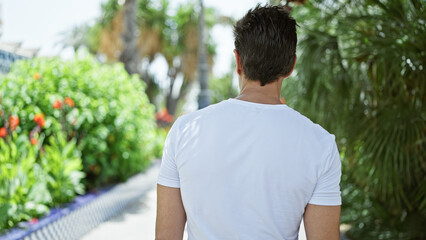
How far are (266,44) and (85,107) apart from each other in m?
6.05

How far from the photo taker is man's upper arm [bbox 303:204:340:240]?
4.86 feet

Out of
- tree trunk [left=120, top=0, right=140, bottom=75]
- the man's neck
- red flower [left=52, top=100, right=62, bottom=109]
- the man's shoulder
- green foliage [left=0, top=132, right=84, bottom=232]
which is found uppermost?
tree trunk [left=120, top=0, right=140, bottom=75]

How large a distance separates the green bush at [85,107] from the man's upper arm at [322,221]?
5.02 m

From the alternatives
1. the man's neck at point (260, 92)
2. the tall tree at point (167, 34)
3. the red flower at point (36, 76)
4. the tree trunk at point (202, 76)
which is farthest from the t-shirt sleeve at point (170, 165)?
the tall tree at point (167, 34)

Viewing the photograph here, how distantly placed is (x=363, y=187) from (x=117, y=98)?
4353 millimetres

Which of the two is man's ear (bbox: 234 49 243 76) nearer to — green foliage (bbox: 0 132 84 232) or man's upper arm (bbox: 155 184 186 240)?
man's upper arm (bbox: 155 184 186 240)

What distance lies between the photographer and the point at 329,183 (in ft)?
4.78

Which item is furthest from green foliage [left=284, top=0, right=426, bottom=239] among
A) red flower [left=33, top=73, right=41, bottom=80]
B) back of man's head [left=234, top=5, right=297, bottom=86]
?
red flower [left=33, top=73, right=41, bottom=80]

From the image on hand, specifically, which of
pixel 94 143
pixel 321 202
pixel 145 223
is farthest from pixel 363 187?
Result: pixel 321 202

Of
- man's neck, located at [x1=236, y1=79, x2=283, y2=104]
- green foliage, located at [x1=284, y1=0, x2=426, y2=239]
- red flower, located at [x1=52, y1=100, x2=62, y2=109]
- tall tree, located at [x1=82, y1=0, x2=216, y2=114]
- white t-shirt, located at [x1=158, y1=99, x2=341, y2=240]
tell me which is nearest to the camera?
white t-shirt, located at [x1=158, y1=99, x2=341, y2=240]

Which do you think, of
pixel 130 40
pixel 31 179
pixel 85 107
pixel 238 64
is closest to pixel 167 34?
pixel 130 40

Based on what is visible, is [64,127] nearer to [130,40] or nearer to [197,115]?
[197,115]

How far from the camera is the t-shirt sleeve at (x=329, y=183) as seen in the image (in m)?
1.45

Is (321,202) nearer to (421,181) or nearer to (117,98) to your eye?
(421,181)
